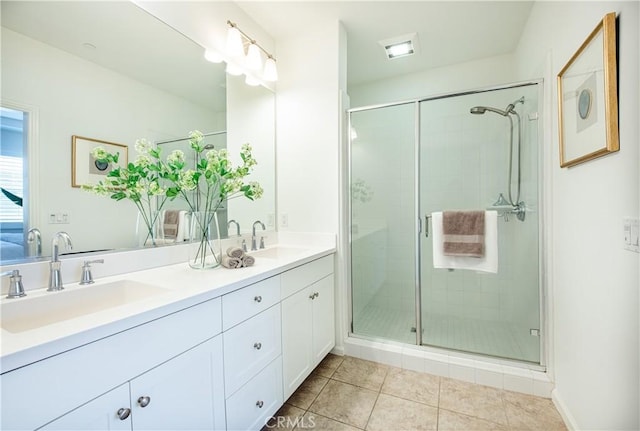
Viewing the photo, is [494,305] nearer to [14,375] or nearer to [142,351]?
[142,351]

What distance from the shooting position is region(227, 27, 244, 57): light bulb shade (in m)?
1.89

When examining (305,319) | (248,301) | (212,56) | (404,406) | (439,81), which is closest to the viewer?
(248,301)

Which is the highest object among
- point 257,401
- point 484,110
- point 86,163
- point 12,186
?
point 484,110

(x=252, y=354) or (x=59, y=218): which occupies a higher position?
(x=59, y=218)

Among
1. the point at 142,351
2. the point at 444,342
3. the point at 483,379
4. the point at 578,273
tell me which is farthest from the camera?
the point at 444,342

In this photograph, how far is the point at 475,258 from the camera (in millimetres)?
1937

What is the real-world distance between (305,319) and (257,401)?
51 cm

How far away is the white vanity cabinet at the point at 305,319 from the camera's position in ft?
5.06

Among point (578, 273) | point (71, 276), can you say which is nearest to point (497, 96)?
point (578, 273)

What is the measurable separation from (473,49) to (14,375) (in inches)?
132

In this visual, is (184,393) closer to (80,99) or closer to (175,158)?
(175,158)

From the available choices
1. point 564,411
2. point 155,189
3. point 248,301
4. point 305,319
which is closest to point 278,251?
point 305,319

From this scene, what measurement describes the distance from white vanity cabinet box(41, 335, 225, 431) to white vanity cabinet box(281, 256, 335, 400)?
0.47 meters

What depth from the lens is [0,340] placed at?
0.67m
